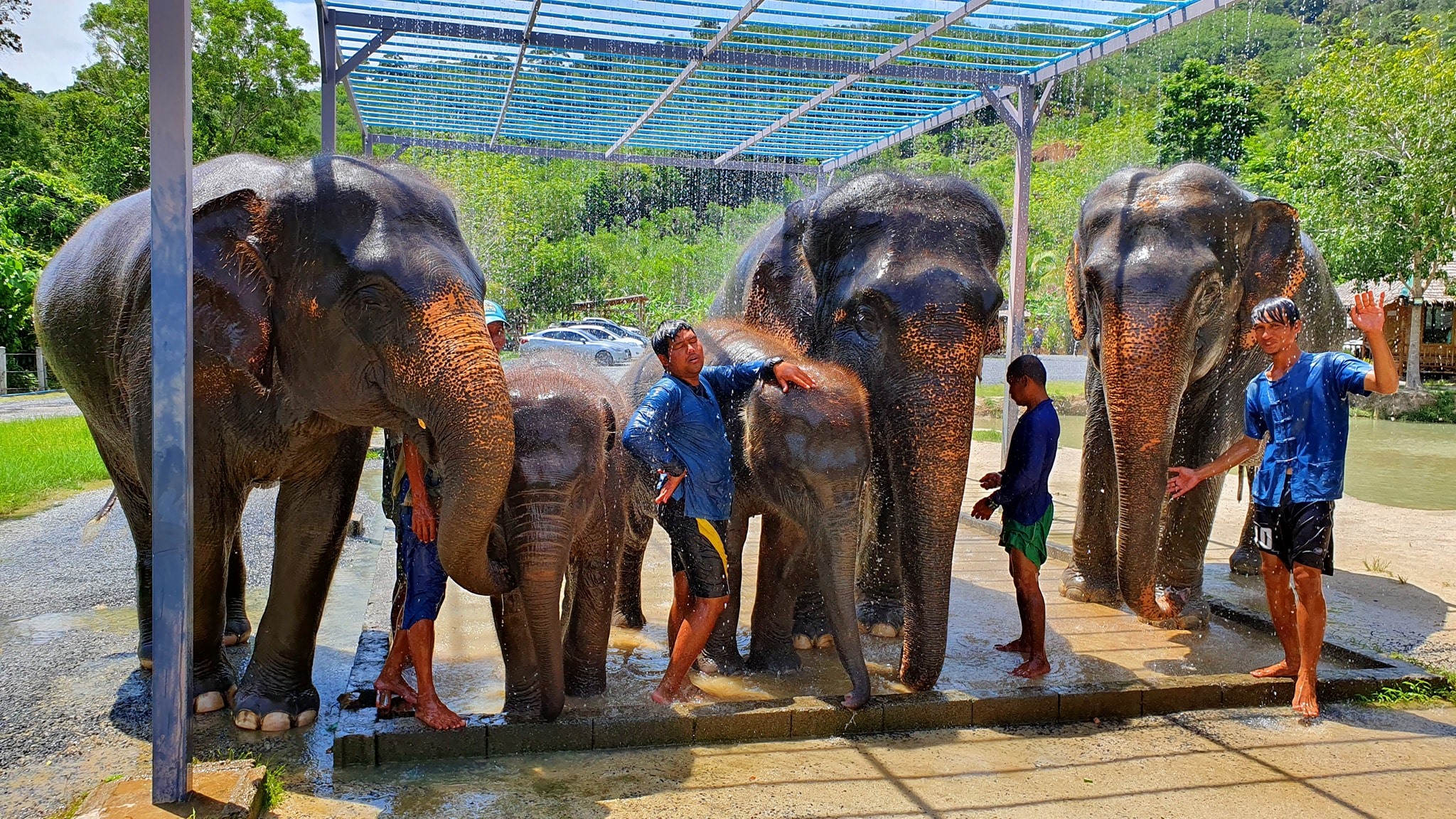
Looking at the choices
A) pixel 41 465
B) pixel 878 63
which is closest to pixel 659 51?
pixel 878 63

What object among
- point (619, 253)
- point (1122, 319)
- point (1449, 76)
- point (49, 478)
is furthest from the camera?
point (619, 253)

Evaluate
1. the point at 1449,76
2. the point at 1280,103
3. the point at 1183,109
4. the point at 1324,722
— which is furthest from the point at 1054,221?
the point at 1324,722

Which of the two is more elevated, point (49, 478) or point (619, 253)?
point (619, 253)

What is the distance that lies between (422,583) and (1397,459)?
16864 millimetres

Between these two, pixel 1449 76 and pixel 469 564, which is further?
pixel 1449 76

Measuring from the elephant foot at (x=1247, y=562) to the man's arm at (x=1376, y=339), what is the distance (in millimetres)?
3711

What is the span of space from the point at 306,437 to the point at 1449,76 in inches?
1113

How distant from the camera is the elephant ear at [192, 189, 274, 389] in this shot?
426 cm

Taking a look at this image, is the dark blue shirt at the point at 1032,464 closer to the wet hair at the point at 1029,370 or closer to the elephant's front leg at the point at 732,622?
the wet hair at the point at 1029,370

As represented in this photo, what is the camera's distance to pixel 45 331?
6.06m

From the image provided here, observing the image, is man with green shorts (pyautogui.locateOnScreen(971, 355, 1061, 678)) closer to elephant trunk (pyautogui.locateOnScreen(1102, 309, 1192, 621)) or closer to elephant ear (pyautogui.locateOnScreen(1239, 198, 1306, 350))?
elephant trunk (pyautogui.locateOnScreen(1102, 309, 1192, 621))

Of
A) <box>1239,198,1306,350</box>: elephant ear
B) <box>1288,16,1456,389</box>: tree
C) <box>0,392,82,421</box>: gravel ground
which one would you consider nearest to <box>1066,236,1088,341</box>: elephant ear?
<box>1239,198,1306,350</box>: elephant ear

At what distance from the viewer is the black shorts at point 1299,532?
5.03 metres

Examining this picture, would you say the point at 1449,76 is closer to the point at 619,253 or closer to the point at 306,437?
the point at 619,253
